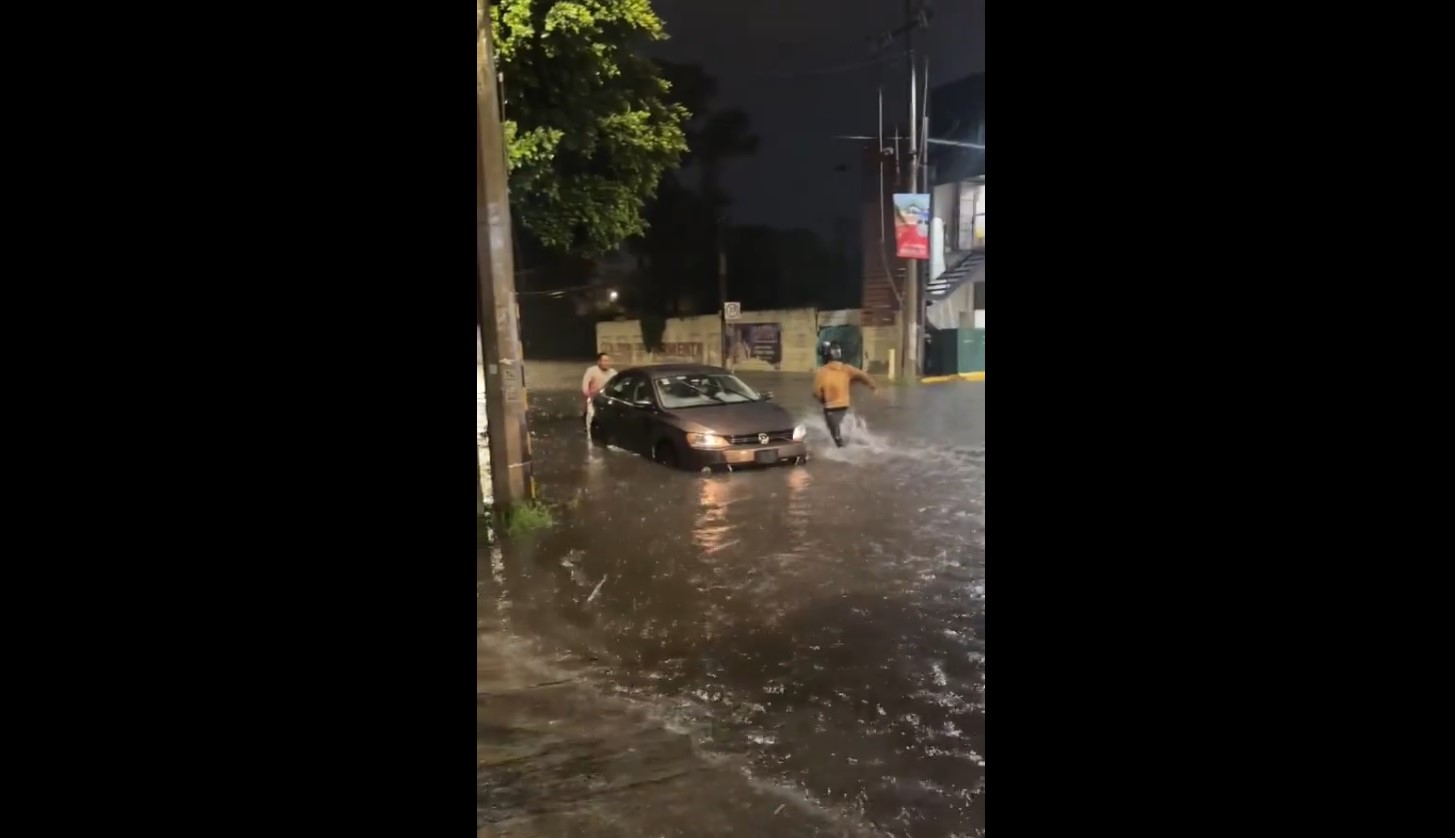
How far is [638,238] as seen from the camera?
238 cm

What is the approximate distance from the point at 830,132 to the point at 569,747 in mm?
1732

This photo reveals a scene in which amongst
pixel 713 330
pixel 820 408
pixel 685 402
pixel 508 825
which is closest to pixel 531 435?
pixel 685 402

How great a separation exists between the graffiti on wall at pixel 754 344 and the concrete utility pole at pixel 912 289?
0.37 m

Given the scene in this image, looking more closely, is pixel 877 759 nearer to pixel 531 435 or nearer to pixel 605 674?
pixel 605 674

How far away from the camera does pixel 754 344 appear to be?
8.09 ft

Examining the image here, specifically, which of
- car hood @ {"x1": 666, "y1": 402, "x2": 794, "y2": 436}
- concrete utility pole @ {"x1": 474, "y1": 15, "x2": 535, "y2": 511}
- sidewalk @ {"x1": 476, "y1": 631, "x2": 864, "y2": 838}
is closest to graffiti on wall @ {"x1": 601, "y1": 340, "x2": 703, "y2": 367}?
car hood @ {"x1": 666, "y1": 402, "x2": 794, "y2": 436}

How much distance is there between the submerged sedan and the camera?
2510mm

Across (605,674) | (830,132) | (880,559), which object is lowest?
(605,674)

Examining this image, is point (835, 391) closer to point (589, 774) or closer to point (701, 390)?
point (701, 390)

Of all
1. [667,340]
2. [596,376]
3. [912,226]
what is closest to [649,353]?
[667,340]

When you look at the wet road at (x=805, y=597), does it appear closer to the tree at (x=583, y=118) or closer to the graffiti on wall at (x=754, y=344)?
the graffiti on wall at (x=754, y=344)

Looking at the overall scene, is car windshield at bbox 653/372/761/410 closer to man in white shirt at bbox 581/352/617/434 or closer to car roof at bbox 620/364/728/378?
car roof at bbox 620/364/728/378

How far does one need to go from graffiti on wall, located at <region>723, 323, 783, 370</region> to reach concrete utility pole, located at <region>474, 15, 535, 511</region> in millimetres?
597

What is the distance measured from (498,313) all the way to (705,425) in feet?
2.17
